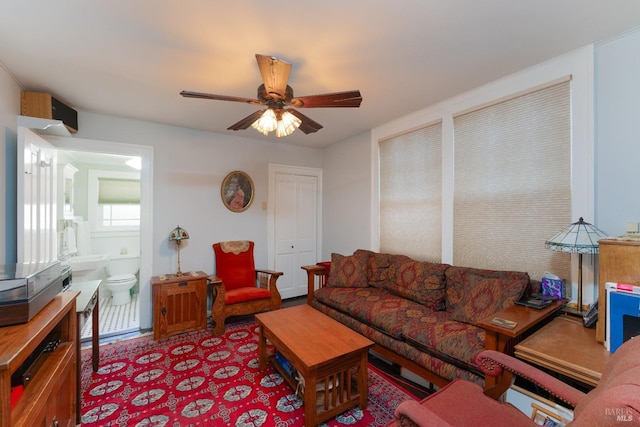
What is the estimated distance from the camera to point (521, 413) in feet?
4.05

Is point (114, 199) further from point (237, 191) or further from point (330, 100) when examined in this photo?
point (330, 100)

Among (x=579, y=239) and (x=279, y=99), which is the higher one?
(x=279, y=99)

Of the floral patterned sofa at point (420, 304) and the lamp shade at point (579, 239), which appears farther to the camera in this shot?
the floral patterned sofa at point (420, 304)

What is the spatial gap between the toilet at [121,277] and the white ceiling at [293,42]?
2569 mm

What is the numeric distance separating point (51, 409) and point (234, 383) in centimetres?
123

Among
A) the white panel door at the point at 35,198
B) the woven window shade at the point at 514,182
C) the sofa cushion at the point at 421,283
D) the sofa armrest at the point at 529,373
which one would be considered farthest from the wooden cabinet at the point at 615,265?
the white panel door at the point at 35,198

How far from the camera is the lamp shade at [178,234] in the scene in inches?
128

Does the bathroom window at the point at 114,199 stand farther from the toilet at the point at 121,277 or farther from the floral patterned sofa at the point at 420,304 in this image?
the floral patterned sofa at the point at 420,304

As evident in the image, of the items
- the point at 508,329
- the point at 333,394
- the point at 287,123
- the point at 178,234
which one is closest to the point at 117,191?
the point at 178,234

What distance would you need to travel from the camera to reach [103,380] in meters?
2.22

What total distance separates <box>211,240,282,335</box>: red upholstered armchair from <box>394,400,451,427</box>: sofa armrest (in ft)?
8.21

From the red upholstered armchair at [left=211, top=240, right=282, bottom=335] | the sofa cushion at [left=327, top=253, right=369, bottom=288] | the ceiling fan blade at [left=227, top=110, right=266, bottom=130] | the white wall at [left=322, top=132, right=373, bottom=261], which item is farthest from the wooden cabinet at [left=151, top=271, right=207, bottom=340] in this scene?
the white wall at [left=322, top=132, right=373, bottom=261]

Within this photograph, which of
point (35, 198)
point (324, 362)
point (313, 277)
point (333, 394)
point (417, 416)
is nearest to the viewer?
point (417, 416)

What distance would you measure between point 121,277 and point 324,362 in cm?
385
